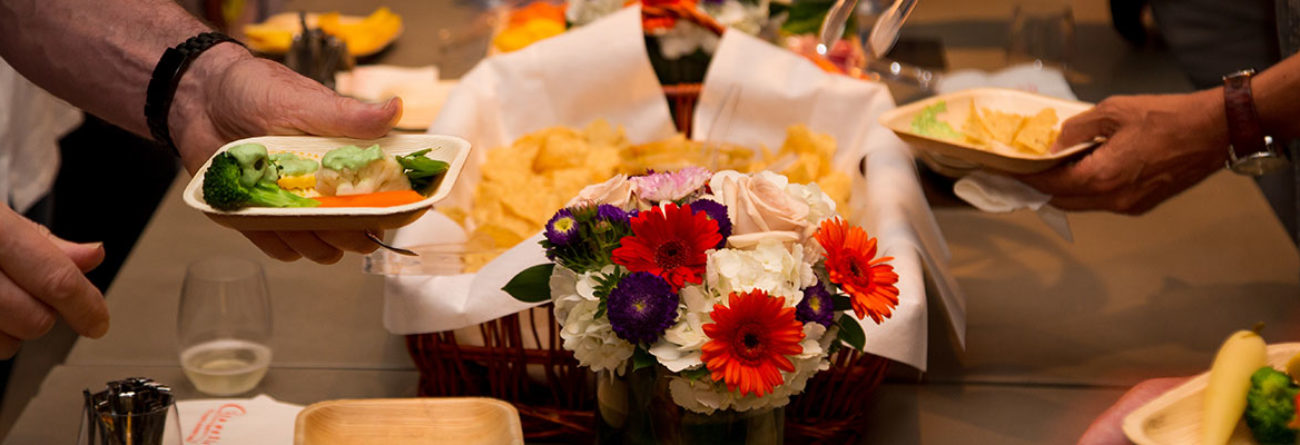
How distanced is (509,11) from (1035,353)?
4.47ft

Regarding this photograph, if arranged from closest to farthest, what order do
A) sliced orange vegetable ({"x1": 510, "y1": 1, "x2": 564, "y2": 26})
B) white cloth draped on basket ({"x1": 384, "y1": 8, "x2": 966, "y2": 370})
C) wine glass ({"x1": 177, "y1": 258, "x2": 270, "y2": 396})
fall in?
wine glass ({"x1": 177, "y1": 258, "x2": 270, "y2": 396}) → white cloth draped on basket ({"x1": 384, "y1": 8, "x2": 966, "y2": 370}) → sliced orange vegetable ({"x1": 510, "y1": 1, "x2": 564, "y2": 26})

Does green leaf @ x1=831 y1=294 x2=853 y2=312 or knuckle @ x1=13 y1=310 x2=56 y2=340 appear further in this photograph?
knuckle @ x1=13 y1=310 x2=56 y2=340

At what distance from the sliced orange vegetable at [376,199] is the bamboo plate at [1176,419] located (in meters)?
0.60

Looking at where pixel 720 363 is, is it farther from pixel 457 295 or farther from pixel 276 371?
pixel 276 371

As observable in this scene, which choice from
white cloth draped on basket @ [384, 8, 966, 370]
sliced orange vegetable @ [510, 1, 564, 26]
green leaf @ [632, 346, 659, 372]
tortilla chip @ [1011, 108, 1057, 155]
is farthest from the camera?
sliced orange vegetable @ [510, 1, 564, 26]

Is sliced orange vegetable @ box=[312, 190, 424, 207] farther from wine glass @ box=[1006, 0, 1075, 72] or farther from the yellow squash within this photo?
wine glass @ box=[1006, 0, 1075, 72]

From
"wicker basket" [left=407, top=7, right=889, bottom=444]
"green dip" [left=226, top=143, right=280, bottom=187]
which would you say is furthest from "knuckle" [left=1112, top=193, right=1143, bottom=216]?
"green dip" [left=226, top=143, right=280, bottom=187]

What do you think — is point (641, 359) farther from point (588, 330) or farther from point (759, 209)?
point (759, 209)

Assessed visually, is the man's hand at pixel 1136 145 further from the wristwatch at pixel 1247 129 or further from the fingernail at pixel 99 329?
the fingernail at pixel 99 329

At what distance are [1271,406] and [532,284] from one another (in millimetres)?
580

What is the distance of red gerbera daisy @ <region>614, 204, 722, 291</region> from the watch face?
82 centimetres

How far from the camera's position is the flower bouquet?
0.87 m

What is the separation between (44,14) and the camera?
1.35 meters

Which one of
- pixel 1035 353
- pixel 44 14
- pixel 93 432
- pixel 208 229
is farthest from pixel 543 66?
pixel 93 432
